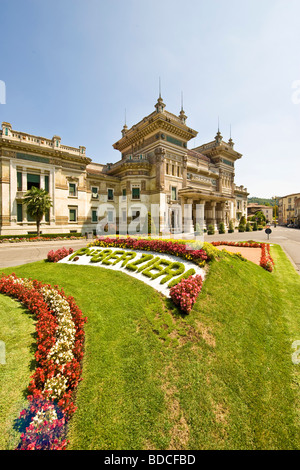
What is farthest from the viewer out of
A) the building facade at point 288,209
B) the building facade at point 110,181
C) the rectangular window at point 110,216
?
the building facade at point 288,209

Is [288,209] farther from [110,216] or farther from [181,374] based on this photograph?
[181,374]

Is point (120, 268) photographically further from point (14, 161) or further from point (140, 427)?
point (14, 161)

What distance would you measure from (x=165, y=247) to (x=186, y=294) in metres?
4.52

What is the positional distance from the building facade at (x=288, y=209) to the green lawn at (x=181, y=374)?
9482 cm

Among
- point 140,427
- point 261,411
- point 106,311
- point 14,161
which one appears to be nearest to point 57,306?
point 106,311

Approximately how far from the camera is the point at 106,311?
586 cm

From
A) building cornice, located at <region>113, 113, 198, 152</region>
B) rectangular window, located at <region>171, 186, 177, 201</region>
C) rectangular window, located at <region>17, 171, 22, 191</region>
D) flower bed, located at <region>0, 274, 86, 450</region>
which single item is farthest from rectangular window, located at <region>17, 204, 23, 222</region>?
flower bed, located at <region>0, 274, 86, 450</region>

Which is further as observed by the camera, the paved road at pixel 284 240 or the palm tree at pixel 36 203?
the palm tree at pixel 36 203

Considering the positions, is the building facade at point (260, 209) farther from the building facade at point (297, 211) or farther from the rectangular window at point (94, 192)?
the rectangular window at point (94, 192)

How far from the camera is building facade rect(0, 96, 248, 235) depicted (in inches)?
981

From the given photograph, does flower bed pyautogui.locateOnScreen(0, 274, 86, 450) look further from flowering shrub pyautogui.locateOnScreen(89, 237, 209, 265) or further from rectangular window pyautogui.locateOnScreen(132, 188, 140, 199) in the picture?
rectangular window pyautogui.locateOnScreen(132, 188, 140, 199)

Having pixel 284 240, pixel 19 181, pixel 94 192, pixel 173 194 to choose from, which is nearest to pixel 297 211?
pixel 284 240

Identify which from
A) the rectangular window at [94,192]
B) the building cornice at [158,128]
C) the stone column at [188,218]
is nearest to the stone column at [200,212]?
the stone column at [188,218]

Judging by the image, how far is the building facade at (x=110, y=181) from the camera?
24.9m
